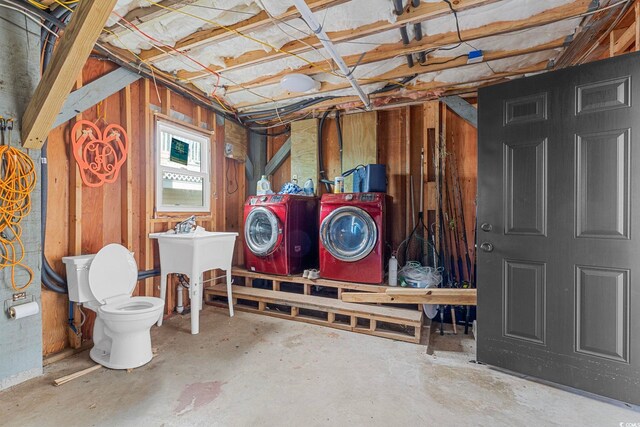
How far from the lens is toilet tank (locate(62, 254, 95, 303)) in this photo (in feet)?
7.10

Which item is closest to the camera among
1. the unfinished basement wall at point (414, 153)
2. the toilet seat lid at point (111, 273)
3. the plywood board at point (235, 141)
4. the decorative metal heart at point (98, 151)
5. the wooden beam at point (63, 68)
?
the wooden beam at point (63, 68)

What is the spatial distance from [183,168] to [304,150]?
1.53 meters

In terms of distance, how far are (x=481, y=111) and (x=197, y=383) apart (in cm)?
275

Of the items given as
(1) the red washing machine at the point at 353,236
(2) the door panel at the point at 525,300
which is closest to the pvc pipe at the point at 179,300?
(1) the red washing machine at the point at 353,236

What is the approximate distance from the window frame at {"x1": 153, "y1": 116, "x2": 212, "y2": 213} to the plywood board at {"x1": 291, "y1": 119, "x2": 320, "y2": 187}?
1.10 m

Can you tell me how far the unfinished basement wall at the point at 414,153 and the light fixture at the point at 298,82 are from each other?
3.40 feet

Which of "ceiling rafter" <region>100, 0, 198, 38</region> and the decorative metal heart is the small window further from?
"ceiling rafter" <region>100, 0, 198, 38</region>

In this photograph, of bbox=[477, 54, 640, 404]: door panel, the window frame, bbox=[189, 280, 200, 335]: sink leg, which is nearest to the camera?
bbox=[477, 54, 640, 404]: door panel

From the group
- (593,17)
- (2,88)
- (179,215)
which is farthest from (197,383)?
(593,17)

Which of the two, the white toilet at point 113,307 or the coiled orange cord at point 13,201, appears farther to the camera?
the white toilet at point 113,307

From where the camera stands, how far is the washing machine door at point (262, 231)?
3.24m

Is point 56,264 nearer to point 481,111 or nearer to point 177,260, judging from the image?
point 177,260

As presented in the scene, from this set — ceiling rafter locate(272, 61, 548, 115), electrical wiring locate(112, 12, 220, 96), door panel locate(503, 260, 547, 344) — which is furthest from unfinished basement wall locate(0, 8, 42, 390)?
door panel locate(503, 260, 547, 344)

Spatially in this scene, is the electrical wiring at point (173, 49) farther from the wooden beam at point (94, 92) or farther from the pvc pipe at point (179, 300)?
the pvc pipe at point (179, 300)
